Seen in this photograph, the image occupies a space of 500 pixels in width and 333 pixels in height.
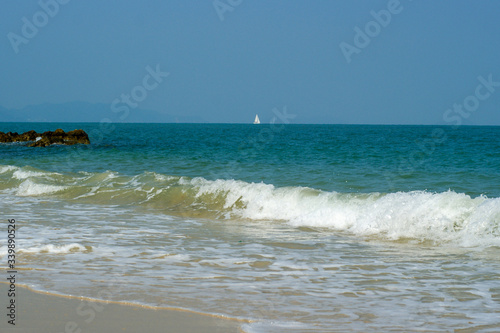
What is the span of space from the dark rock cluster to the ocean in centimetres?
2633

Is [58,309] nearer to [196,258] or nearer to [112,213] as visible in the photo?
[196,258]

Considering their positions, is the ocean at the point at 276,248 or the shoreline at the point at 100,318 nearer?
the shoreline at the point at 100,318

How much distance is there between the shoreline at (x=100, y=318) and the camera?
15.9 feet

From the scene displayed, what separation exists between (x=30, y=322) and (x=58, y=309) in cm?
43

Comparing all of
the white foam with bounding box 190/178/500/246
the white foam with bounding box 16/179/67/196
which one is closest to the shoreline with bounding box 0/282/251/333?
the white foam with bounding box 190/178/500/246

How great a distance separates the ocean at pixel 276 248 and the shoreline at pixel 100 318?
197mm

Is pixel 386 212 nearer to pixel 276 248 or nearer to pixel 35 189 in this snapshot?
pixel 276 248

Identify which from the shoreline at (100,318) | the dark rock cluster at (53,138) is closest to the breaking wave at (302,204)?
the shoreline at (100,318)

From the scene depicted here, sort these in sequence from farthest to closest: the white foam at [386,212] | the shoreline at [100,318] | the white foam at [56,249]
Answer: the white foam at [386,212] < the white foam at [56,249] < the shoreline at [100,318]

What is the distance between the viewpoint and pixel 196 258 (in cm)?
797

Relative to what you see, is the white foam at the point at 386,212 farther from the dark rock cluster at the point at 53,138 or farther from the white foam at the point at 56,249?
the dark rock cluster at the point at 53,138

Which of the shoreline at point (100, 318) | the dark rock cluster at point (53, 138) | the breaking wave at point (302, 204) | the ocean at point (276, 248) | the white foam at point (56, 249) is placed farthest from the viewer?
the dark rock cluster at point (53, 138)

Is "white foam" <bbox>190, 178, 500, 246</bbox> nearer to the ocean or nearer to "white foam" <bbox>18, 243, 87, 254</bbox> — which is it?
the ocean

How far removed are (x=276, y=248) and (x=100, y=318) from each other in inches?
165
